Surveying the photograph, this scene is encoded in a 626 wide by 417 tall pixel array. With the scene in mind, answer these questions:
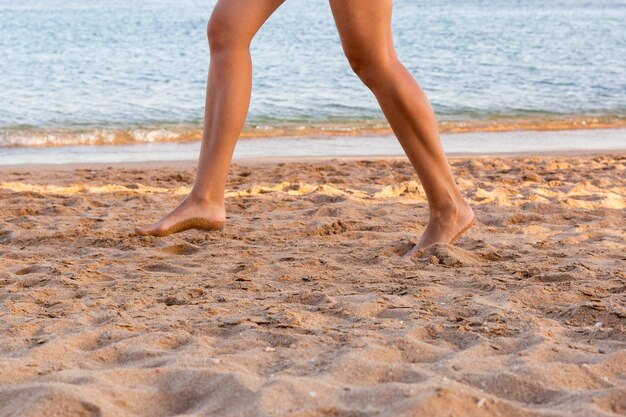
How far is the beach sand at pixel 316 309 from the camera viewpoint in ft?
6.32

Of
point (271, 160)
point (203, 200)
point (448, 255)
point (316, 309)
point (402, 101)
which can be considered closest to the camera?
point (316, 309)

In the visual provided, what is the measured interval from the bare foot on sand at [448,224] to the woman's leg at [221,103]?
827mm

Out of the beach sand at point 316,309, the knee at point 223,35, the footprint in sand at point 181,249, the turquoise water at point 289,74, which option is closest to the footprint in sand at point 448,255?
the beach sand at point 316,309

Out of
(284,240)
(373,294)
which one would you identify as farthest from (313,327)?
(284,240)

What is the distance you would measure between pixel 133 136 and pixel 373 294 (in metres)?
7.69

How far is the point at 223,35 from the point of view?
131 inches

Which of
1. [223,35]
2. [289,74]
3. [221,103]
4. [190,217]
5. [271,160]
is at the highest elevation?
[223,35]

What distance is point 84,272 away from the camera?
3299 mm

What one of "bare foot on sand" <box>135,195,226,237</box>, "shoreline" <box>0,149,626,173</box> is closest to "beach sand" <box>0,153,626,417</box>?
"bare foot on sand" <box>135,195,226,237</box>

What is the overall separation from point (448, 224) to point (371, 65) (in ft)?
2.38

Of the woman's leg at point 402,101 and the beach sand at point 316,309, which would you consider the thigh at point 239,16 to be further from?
the beach sand at point 316,309

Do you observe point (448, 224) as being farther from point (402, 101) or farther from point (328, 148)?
point (328, 148)

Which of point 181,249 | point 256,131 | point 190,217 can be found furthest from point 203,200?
point 256,131

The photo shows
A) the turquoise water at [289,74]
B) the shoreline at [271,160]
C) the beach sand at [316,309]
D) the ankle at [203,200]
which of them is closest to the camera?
the beach sand at [316,309]
